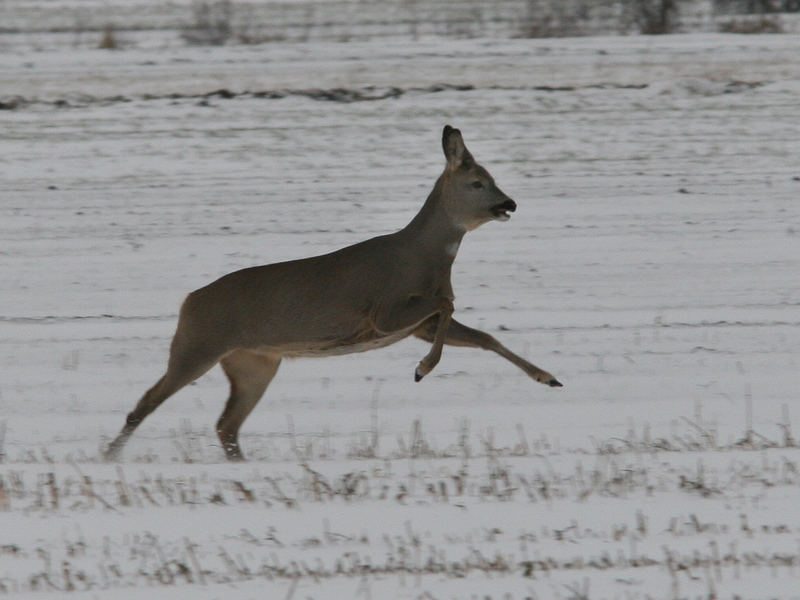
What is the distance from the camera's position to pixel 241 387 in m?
7.27

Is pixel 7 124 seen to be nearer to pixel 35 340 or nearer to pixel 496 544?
pixel 35 340

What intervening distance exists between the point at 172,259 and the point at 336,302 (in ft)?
15.0

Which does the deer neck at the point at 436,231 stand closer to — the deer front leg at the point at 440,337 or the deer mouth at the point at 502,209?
the deer mouth at the point at 502,209

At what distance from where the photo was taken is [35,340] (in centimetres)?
938

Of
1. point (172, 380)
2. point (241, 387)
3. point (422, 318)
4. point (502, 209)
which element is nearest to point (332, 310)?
point (422, 318)

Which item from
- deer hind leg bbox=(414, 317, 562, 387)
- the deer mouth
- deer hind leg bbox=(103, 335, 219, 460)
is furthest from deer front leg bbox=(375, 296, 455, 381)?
deer hind leg bbox=(103, 335, 219, 460)

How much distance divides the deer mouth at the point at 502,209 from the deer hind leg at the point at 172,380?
5.06ft

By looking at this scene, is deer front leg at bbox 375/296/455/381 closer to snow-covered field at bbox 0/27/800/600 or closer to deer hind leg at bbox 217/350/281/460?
snow-covered field at bbox 0/27/800/600

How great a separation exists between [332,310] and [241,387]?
0.69 meters

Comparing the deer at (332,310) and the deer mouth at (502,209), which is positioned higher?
the deer mouth at (502,209)

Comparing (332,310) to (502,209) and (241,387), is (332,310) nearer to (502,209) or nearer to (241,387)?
(241,387)

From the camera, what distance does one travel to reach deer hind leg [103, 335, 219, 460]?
22.9 ft

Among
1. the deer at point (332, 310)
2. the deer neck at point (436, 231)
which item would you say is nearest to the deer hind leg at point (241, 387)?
the deer at point (332, 310)

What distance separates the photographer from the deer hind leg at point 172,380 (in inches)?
275
